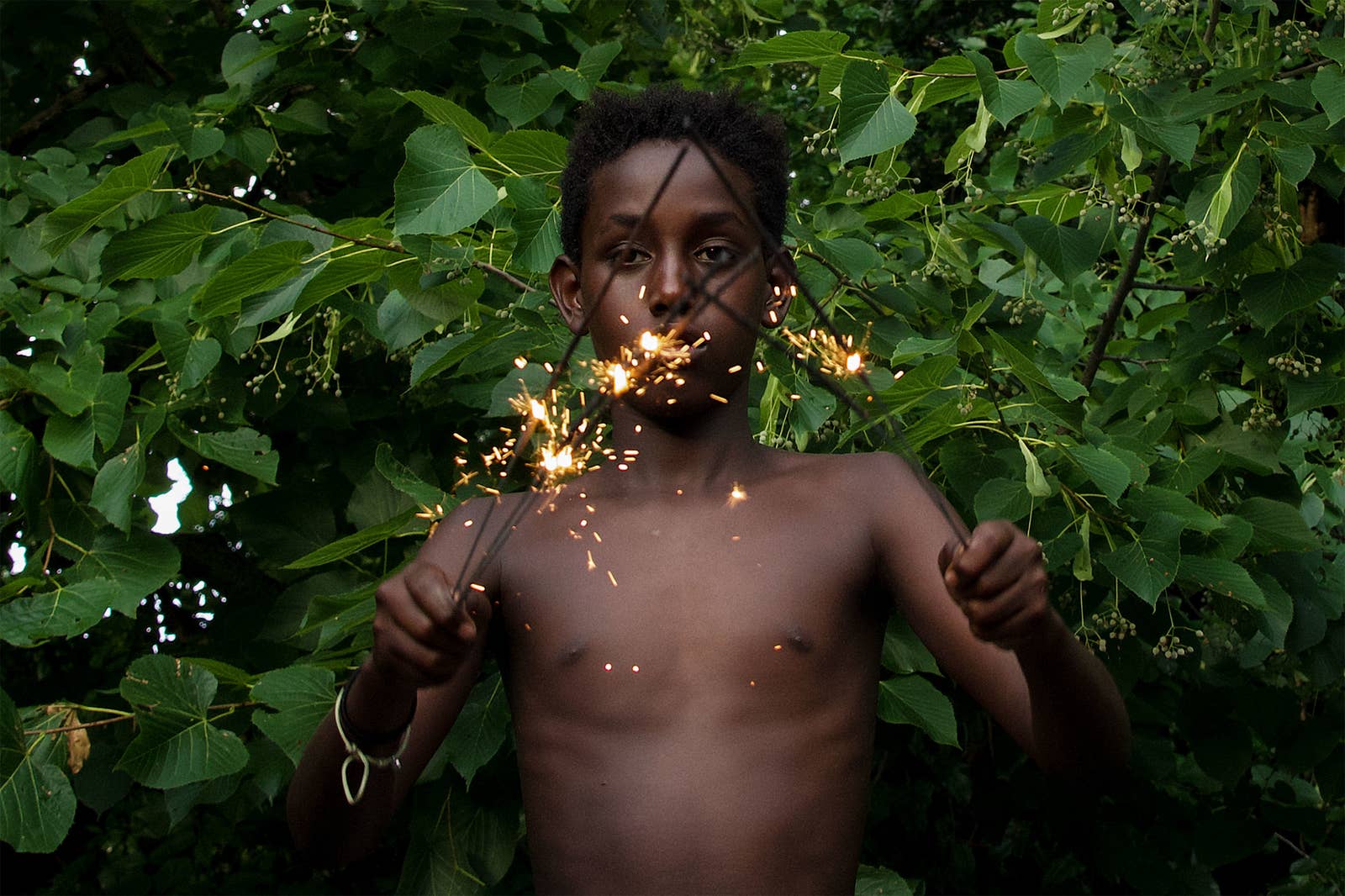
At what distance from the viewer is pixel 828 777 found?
1550 mm

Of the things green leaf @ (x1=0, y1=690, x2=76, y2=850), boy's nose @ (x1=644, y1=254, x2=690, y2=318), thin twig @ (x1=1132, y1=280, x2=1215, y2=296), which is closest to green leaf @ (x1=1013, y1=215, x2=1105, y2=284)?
thin twig @ (x1=1132, y1=280, x2=1215, y2=296)

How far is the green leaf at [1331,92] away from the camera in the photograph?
2018 millimetres

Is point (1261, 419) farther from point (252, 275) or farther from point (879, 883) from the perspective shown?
point (252, 275)

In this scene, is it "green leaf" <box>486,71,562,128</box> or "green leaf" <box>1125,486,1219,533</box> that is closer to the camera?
"green leaf" <box>1125,486,1219,533</box>

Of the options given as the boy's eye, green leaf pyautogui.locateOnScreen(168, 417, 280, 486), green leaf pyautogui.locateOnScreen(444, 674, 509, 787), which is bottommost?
green leaf pyautogui.locateOnScreen(444, 674, 509, 787)

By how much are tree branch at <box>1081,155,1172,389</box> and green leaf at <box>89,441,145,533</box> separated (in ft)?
5.25

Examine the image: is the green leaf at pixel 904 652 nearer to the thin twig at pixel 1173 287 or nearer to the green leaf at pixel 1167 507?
the green leaf at pixel 1167 507

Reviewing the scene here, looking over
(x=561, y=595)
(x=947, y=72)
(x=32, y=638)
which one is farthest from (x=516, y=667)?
(x=947, y=72)

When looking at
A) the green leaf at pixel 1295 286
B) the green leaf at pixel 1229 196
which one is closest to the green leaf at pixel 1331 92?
the green leaf at pixel 1229 196

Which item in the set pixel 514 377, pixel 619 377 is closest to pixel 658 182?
pixel 619 377

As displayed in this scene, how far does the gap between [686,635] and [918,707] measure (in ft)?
2.26

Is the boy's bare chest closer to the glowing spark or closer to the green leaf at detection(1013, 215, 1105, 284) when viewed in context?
the glowing spark

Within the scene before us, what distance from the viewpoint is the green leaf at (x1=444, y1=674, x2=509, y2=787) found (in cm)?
212

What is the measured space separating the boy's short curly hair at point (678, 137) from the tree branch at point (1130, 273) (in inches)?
27.5
